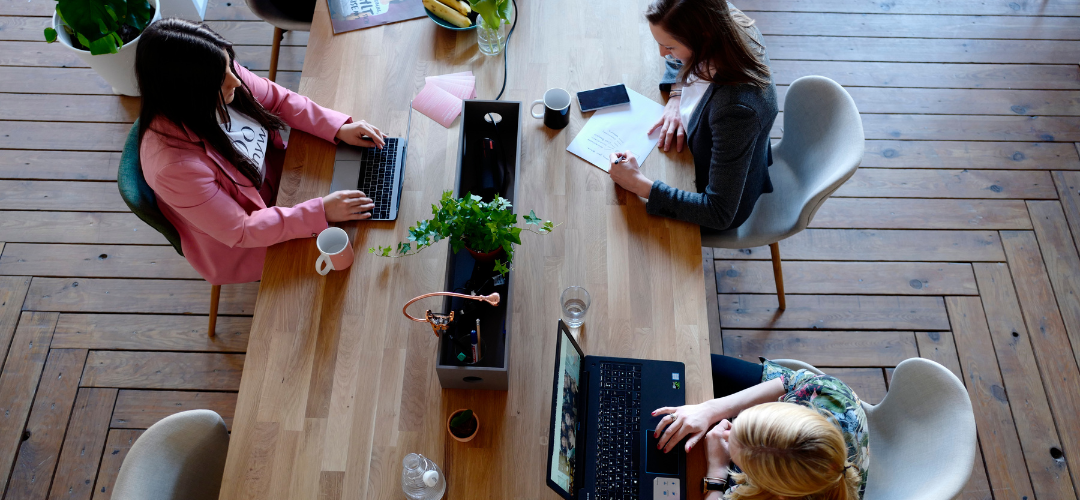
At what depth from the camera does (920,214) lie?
2773 millimetres

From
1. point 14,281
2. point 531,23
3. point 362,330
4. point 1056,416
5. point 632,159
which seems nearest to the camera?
point 362,330

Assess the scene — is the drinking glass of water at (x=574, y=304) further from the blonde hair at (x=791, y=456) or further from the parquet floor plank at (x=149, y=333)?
the parquet floor plank at (x=149, y=333)

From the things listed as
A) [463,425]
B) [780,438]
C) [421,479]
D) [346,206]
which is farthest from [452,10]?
[780,438]

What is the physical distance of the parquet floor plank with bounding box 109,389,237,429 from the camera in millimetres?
2342

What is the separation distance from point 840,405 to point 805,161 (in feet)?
2.91

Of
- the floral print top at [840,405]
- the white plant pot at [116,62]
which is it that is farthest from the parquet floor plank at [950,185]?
the white plant pot at [116,62]

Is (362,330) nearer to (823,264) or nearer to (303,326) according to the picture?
(303,326)

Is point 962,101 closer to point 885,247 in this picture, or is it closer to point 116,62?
point 885,247

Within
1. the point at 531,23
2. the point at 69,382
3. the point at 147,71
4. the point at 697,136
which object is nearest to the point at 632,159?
the point at 697,136

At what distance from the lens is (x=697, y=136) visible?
183cm

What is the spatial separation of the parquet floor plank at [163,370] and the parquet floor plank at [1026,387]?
2.92 m

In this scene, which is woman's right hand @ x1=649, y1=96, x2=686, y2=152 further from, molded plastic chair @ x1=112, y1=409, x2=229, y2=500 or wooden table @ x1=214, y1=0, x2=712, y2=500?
molded plastic chair @ x1=112, y1=409, x2=229, y2=500

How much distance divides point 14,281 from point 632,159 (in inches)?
100

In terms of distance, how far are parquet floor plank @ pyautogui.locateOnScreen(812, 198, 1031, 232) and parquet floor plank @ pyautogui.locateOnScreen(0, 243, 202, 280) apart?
10.0 inches
